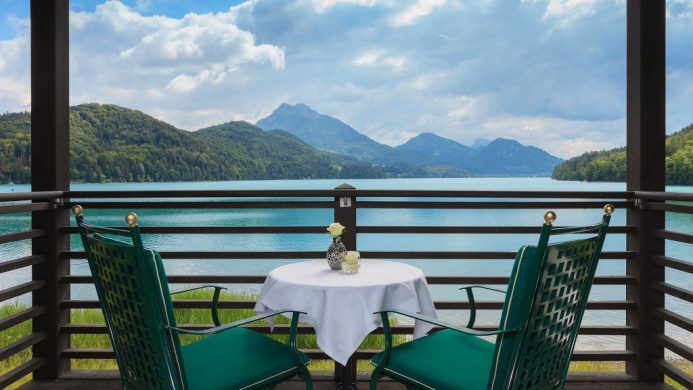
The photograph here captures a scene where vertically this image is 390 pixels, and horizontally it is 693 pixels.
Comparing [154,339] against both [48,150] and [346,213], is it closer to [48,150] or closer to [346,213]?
[346,213]

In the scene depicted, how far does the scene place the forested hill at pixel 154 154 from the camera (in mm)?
23634

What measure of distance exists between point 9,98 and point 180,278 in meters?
32.5

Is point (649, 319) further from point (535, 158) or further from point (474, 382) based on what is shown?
point (535, 158)

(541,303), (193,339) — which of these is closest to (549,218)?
(541,303)

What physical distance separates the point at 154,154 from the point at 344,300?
87.2 feet

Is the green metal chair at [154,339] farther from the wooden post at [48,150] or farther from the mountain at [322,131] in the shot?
the mountain at [322,131]

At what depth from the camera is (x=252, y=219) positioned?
91.8 feet

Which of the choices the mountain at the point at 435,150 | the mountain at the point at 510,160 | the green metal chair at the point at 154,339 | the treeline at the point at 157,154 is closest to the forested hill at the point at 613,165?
the green metal chair at the point at 154,339

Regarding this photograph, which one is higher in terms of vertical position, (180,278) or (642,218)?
(642,218)

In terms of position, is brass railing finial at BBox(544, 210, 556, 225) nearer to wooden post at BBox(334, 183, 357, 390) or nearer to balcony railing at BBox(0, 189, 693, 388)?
balcony railing at BBox(0, 189, 693, 388)

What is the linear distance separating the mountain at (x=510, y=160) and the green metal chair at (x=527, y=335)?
33.6 meters

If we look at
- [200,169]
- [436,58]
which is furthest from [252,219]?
[436,58]

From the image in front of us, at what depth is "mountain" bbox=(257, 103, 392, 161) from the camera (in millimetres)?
40312

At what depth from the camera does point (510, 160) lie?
119 ft
